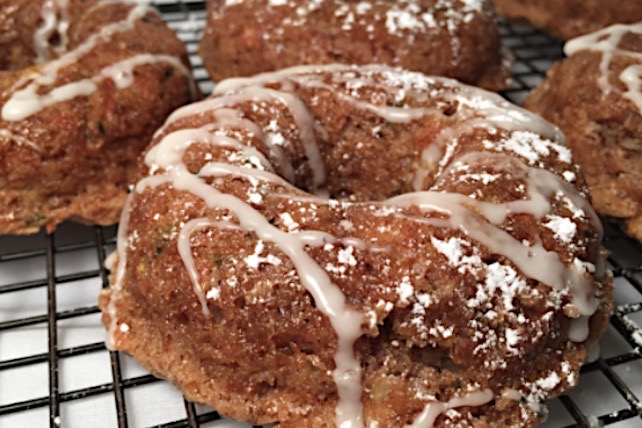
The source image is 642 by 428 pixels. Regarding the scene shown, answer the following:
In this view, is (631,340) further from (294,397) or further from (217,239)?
(217,239)

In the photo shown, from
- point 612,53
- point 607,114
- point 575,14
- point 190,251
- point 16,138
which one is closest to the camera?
point 190,251

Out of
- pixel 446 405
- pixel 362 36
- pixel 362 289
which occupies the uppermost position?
pixel 362 36

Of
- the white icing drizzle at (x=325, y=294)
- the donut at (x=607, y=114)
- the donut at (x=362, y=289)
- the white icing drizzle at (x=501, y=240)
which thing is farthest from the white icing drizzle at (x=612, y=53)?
the white icing drizzle at (x=325, y=294)

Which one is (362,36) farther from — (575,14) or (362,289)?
(362,289)

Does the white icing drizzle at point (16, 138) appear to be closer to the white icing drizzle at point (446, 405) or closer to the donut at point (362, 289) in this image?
the donut at point (362, 289)

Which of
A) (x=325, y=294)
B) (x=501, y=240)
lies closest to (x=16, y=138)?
(x=325, y=294)

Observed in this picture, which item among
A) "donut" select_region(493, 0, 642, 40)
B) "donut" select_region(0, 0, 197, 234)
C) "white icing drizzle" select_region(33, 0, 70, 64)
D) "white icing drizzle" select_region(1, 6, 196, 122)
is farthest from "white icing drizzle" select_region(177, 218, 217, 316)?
"donut" select_region(493, 0, 642, 40)
